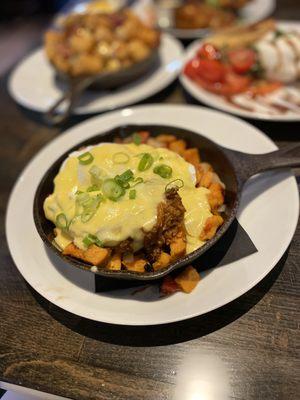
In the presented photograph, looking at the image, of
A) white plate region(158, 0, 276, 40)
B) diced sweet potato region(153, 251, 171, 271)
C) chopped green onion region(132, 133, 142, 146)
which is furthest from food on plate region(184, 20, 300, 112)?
diced sweet potato region(153, 251, 171, 271)

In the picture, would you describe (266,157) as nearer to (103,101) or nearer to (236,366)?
(236,366)

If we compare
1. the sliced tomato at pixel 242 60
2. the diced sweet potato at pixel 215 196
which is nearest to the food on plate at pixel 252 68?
the sliced tomato at pixel 242 60

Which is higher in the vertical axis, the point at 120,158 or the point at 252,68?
the point at 120,158

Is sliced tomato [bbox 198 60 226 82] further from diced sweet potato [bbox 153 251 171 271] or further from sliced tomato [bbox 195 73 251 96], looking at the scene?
diced sweet potato [bbox 153 251 171 271]

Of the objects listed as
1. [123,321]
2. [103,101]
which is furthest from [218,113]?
[123,321]

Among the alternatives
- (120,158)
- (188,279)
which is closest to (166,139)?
(120,158)

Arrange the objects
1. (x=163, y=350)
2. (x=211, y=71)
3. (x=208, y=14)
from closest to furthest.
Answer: (x=163, y=350)
(x=211, y=71)
(x=208, y=14)

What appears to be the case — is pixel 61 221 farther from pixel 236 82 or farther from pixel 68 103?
pixel 236 82
